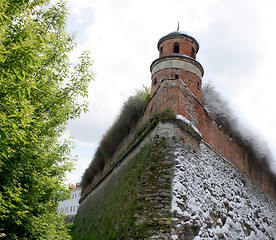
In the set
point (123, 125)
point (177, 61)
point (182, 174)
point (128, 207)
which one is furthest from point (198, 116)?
point (123, 125)

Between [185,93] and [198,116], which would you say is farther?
[198,116]

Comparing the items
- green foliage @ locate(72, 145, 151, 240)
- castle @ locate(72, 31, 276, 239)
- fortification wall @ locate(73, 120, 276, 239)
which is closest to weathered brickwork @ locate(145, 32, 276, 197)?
castle @ locate(72, 31, 276, 239)

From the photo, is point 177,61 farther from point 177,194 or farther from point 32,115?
point 32,115

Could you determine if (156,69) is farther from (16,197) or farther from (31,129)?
(16,197)

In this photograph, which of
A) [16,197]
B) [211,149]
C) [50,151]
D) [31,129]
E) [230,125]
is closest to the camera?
[16,197]

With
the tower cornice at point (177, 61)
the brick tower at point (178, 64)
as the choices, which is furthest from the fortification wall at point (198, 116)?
the tower cornice at point (177, 61)

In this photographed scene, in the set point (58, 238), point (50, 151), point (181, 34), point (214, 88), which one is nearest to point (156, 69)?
point (181, 34)

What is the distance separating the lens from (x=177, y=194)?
7551mm

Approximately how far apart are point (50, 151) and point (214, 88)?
33.9 ft

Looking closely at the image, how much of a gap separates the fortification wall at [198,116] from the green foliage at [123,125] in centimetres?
152

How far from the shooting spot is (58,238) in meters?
6.28

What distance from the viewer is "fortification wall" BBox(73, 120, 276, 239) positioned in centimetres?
722

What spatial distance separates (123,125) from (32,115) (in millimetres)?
8350

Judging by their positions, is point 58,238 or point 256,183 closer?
point 58,238
